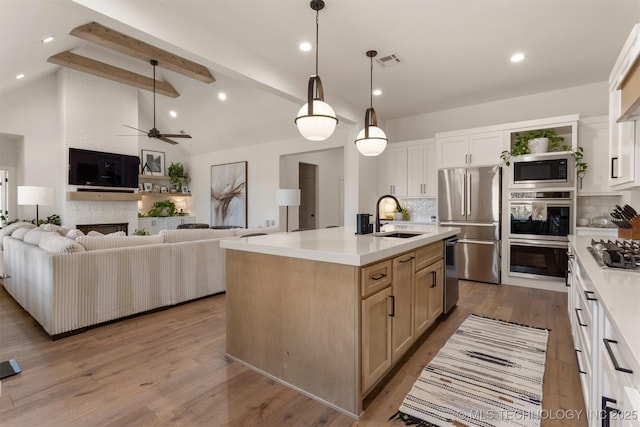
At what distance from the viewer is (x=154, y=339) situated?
9.06 feet

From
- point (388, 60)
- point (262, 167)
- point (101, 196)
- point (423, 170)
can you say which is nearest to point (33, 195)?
point (101, 196)

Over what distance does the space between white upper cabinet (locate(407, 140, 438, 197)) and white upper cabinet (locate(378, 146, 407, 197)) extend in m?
0.11

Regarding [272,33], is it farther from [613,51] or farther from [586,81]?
[586,81]

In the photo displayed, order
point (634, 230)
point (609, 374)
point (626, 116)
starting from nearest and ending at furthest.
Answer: point (609, 374)
point (626, 116)
point (634, 230)

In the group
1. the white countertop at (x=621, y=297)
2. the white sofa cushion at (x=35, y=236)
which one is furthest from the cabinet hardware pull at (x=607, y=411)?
the white sofa cushion at (x=35, y=236)

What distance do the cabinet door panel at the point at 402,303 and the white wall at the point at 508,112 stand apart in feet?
13.0

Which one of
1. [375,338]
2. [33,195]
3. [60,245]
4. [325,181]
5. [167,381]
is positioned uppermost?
[325,181]

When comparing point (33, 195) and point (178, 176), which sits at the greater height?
point (178, 176)

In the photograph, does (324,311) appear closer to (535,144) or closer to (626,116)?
(626,116)

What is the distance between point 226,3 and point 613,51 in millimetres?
4097

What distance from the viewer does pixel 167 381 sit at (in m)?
2.12

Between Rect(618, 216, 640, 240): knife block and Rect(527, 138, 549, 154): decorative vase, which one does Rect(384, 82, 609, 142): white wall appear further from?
Rect(618, 216, 640, 240): knife block

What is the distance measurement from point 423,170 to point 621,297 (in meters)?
4.55

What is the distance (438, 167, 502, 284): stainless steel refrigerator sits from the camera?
15.2ft
